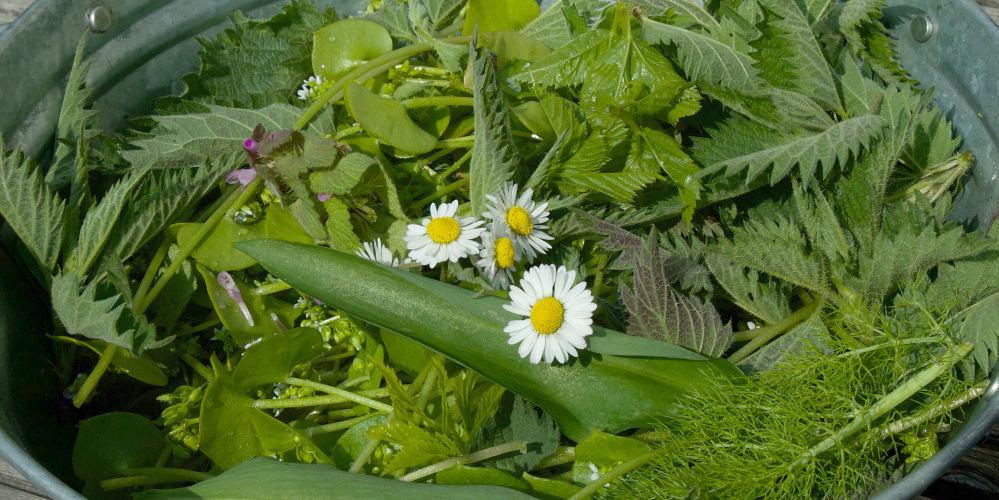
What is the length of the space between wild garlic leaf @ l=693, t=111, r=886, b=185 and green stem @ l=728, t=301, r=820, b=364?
14 centimetres

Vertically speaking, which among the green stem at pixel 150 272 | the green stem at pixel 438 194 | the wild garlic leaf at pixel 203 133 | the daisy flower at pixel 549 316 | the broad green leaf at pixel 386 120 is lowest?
the green stem at pixel 150 272

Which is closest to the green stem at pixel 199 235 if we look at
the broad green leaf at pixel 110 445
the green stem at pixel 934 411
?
the broad green leaf at pixel 110 445

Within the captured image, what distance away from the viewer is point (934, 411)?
0.59 metres

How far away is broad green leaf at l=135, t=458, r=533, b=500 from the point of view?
0.55 metres

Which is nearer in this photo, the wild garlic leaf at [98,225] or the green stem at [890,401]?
the green stem at [890,401]

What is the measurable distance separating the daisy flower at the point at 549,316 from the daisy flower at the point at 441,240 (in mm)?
68

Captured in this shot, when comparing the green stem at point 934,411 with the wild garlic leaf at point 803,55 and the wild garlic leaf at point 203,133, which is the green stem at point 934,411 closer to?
the wild garlic leaf at point 803,55

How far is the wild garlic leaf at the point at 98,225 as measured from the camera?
2.26ft

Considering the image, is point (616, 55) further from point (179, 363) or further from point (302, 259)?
point (179, 363)

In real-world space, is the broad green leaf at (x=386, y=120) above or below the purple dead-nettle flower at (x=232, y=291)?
above

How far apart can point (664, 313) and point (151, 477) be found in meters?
0.53

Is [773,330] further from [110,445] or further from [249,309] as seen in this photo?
[110,445]

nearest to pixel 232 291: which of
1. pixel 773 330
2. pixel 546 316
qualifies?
pixel 546 316

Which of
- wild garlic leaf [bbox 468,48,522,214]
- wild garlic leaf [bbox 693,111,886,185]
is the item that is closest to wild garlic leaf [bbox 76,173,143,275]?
wild garlic leaf [bbox 468,48,522,214]
